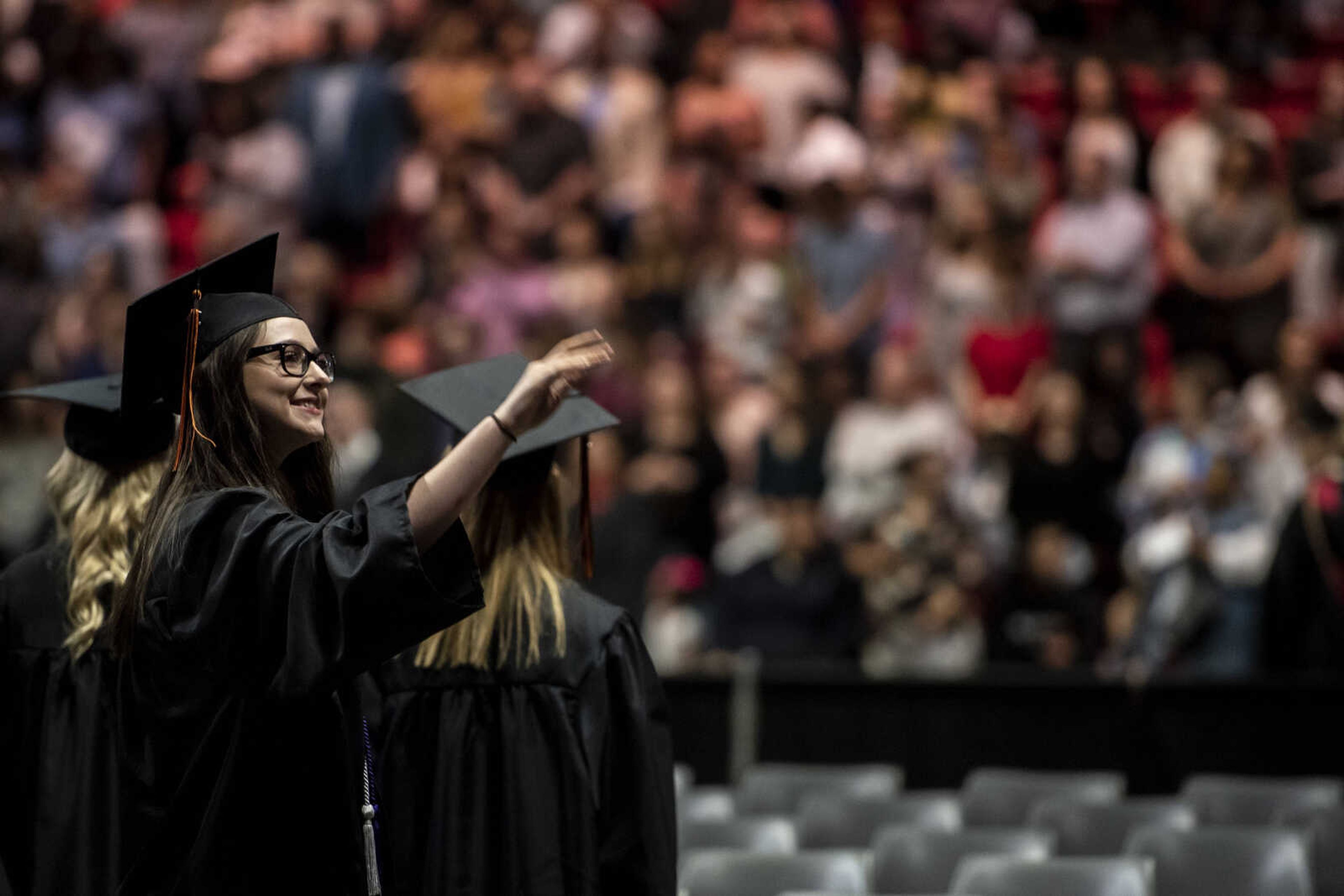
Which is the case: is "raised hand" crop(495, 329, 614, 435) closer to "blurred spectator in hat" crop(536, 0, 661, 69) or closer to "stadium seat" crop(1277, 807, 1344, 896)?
"stadium seat" crop(1277, 807, 1344, 896)

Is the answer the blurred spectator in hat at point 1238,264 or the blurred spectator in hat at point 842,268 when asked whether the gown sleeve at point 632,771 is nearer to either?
the blurred spectator in hat at point 842,268

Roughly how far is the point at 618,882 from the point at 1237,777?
425 cm

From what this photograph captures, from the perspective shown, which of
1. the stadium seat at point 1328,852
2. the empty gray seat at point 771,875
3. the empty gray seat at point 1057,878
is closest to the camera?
the empty gray seat at point 1057,878

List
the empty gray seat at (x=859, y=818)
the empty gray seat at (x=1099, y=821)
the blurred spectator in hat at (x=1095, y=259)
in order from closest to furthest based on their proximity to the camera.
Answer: the empty gray seat at (x=1099, y=821)
the empty gray seat at (x=859, y=818)
the blurred spectator in hat at (x=1095, y=259)

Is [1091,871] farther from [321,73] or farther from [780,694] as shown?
[321,73]

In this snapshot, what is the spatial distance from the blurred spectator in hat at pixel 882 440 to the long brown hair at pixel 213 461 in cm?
672

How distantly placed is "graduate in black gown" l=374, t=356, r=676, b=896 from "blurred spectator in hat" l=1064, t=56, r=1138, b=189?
7.60 meters

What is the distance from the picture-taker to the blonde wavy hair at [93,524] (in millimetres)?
4027

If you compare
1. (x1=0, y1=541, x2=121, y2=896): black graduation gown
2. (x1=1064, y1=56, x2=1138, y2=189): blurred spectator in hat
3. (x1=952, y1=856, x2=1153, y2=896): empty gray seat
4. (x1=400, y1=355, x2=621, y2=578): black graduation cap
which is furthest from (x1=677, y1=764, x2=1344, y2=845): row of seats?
(x1=1064, y1=56, x2=1138, y2=189): blurred spectator in hat

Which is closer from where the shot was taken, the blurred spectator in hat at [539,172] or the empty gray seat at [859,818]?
the empty gray seat at [859,818]

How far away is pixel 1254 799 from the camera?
6297 mm

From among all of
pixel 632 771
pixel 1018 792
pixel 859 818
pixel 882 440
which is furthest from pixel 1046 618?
pixel 632 771

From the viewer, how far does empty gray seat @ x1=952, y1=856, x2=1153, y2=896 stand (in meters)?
4.71

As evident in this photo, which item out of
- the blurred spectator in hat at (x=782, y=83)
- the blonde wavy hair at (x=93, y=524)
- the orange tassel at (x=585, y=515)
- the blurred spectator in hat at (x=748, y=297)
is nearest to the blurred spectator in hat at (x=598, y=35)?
the blurred spectator in hat at (x=782, y=83)
